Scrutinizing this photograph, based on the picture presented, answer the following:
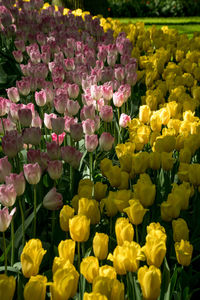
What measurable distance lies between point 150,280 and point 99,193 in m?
0.75

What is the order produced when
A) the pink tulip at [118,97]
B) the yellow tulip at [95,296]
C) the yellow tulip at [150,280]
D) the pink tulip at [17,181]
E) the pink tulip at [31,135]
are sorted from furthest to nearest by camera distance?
the pink tulip at [118,97] → the pink tulip at [31,135] → the pink tulip at [17,181] → the yellow tulip at [150,280] → the yellow tulip at [95,296]

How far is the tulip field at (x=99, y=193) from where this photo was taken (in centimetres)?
156

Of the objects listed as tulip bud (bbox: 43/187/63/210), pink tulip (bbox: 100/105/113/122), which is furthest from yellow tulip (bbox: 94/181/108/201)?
pink tulip (bbox: 100/105/113/122)

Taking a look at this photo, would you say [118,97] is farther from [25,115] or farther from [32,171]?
[32,171]

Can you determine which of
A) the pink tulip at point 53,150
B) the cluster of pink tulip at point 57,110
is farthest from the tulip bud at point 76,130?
the pink tulip at point 53,150

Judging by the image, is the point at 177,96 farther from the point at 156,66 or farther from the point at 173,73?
the point at 156,66

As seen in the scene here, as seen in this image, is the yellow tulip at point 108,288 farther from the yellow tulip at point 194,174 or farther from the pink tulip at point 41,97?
the pink tulip at point 41,97

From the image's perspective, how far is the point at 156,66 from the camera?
4.50 meters

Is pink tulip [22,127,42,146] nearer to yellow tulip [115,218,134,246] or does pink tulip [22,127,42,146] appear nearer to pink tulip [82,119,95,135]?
pink tulip [82,119,95,135]

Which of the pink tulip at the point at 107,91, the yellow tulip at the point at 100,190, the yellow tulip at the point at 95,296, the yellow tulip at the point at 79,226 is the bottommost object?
the yellow tulip at the point at 100,190

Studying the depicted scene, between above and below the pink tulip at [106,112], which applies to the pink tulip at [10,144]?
above

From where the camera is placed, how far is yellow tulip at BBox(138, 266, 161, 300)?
146 centimetres

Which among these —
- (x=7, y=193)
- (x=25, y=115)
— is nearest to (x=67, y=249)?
(x=7, y=193)

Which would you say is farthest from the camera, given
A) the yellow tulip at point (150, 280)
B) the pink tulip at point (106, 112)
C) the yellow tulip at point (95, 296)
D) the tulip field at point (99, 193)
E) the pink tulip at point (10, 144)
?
the pink tulip at point (106, 112)
